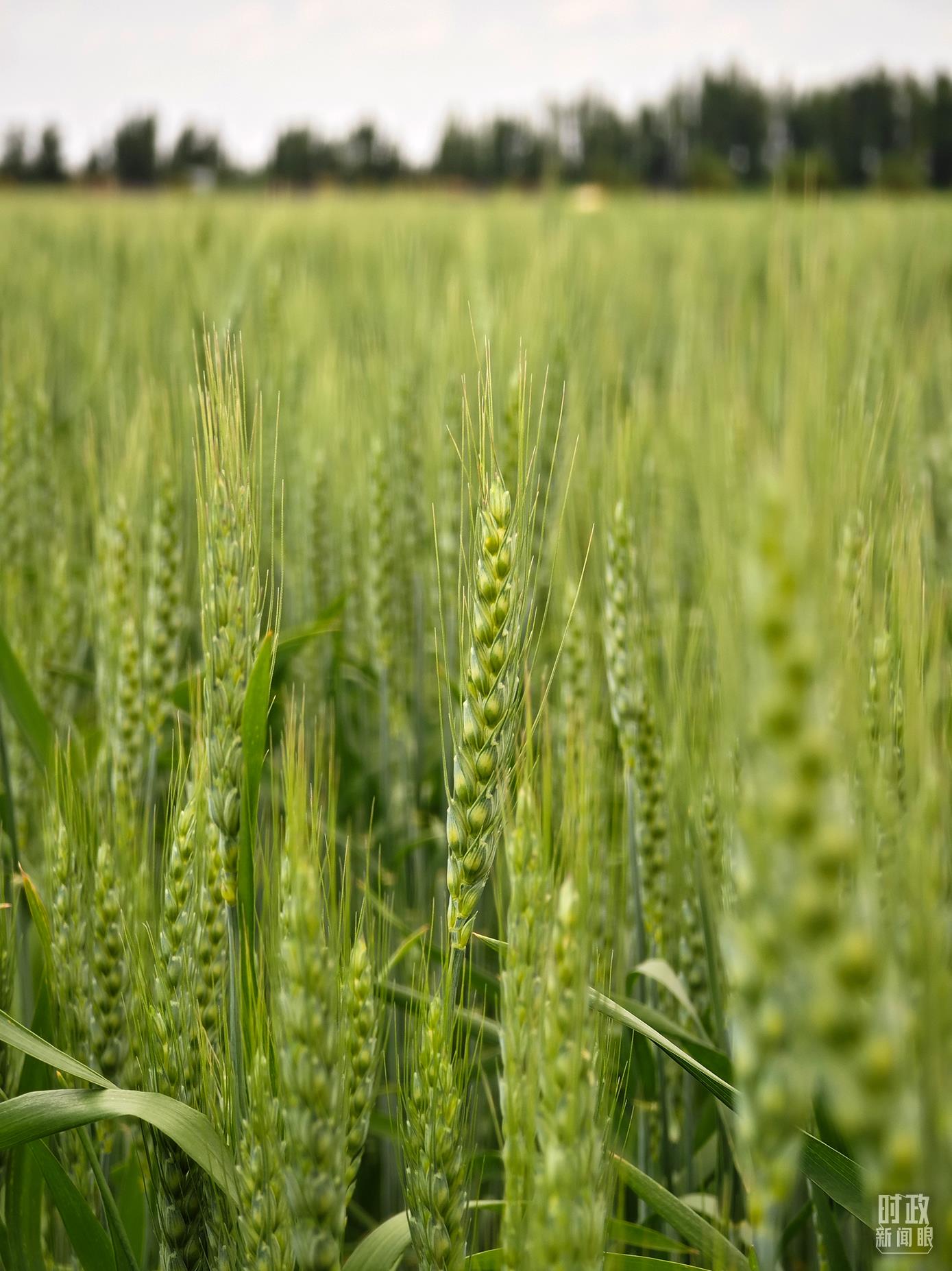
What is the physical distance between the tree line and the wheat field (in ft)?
70.5

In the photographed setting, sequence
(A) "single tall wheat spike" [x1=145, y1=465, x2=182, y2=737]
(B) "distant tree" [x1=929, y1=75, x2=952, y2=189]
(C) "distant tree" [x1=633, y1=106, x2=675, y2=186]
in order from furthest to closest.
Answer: (C) "distant tree" [x1=633, y1=106, x2=675, y2=186] → (B) "distant tree" [x1=929, y1=75, x2=952, y2=189] → (A) "single tall wheat spike" [x1=145, y1=465, x2=182, y2=737]

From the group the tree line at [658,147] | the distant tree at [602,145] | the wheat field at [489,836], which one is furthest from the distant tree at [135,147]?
the wheat field at [489,836]

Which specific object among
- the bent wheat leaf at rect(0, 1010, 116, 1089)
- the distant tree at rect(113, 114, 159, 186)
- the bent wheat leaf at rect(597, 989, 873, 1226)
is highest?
the distant tree at rect(113, 114, 159, 186)

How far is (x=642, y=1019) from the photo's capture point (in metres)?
0.91

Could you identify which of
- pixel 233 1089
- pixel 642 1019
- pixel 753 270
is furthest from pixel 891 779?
pixel 753 270

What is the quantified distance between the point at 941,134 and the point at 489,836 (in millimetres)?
30405

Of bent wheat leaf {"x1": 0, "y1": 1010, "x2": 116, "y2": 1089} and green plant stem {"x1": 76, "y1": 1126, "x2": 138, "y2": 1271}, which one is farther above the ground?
bent wheat leaf {"x1": 0, "y1": 1010, "x2": 116, "y2": 1089}

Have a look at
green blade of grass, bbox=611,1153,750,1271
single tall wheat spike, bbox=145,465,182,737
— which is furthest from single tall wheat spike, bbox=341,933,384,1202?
single tall wheat spike, bbox=145,465,182,737

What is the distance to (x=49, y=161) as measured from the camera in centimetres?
2989

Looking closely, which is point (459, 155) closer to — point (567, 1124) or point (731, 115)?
point (731, 115)

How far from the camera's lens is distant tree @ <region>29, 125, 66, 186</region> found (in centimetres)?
2864

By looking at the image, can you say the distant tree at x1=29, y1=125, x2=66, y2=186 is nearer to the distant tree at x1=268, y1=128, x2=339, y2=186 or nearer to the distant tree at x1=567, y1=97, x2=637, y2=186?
the distant tree at x1=268, y1=128, x2=339, y2=186

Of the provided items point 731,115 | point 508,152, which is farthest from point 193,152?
point 731,115

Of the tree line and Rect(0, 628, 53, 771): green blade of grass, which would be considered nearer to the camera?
Rect(0, 628, 53, 771): green blade of grass
